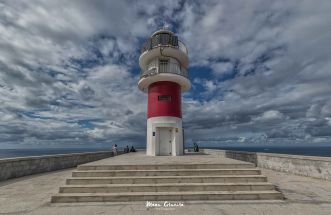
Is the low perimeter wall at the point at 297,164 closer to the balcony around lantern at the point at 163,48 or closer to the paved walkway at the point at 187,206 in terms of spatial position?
the paved walkway at the point at 187,206

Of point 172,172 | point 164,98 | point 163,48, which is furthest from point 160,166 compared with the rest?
point 163,48

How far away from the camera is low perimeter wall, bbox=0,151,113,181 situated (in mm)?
10453

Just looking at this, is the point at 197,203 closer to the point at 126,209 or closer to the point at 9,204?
the point at 126,209

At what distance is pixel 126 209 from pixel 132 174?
2.35 meters

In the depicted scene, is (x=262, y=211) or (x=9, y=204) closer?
(x=262, y=211)

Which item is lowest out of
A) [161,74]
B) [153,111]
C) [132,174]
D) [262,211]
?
[262,211]

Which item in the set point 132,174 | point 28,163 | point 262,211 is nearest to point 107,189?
point 132,174

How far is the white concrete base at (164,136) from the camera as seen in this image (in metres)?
15.7

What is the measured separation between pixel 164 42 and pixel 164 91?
420 cm

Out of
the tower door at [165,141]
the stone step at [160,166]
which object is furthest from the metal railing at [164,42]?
the stone step at [160,166]

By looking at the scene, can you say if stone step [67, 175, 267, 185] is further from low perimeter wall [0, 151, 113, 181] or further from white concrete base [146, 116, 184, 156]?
white concrete base [146, 116, 184, 156]

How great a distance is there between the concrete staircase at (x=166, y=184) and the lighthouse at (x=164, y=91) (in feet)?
23.0

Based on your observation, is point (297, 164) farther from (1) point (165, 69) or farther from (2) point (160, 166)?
(1) point (165, 69)

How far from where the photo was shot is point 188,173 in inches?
332
